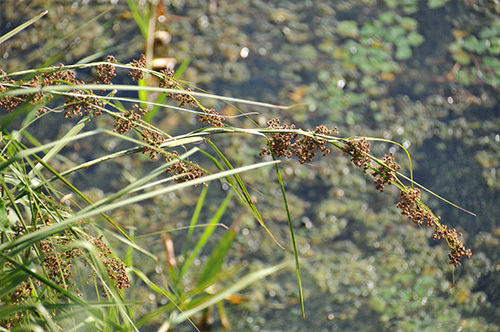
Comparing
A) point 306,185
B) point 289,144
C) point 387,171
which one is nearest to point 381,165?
point 387,171

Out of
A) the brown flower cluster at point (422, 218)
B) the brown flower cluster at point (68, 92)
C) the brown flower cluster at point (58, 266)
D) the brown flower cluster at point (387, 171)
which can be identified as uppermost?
the brown flower cluster at point (68, 92)

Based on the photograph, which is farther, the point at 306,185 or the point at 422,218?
the point at 306,185

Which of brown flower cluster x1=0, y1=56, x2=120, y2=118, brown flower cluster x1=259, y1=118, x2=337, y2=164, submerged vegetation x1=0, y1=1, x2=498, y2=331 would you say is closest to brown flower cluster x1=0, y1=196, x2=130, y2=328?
brown flower cluster x1=0, y1=56, x2=120, y2=118

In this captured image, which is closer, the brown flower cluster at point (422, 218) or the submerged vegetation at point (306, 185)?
the brown flower cluster at point (422, 218)

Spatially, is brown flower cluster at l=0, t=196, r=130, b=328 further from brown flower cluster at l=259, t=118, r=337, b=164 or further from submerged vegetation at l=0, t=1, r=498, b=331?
submerged vegetation at l=0, t=1, r=498, b=331

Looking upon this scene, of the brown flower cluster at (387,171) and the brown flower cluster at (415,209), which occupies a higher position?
the brown flower cluster at (387,171)

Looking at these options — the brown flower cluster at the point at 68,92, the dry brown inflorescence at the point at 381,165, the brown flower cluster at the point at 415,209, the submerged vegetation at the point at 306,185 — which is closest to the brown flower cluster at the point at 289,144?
the dry brown inflorescence at the point at 381,165

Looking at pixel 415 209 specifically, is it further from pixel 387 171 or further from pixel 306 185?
pixel 306 185

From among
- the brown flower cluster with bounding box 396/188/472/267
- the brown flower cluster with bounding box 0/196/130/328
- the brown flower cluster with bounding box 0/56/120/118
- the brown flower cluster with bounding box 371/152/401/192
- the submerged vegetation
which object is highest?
the brown flower cluster with bounding box 0/56/120/118

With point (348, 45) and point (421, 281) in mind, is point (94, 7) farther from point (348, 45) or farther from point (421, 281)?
point (421, 281)

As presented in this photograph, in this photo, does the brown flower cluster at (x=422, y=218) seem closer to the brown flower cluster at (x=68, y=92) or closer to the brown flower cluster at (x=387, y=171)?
the brown flower cluster at (x=387, y=171)

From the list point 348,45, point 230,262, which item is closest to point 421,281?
point 230,262
